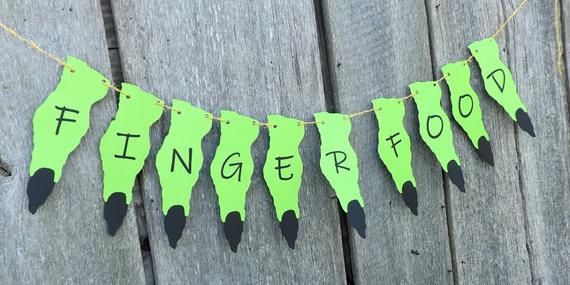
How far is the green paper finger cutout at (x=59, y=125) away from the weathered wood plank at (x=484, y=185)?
57 centimetres

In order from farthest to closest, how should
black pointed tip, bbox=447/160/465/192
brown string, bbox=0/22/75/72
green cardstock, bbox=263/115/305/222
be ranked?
black pointed tip, bbox=447/160/465/192, green cardstock, bbox=263/115/305/222, brown string, bbox=0/22/75/72

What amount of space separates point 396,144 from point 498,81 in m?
0.23

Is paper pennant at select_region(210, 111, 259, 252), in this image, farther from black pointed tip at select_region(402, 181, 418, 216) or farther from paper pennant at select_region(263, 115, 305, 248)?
black pointed tip at select_region(402, 181, 418, 216)

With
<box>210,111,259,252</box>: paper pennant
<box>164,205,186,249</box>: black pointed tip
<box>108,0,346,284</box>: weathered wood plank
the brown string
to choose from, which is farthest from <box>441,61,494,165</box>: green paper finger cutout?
the brown string

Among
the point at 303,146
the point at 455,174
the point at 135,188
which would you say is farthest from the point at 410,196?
the point at 135,188

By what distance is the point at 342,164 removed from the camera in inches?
34.5

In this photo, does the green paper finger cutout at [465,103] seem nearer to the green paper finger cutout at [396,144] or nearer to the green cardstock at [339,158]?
the green paper finger cutout at [396,144]

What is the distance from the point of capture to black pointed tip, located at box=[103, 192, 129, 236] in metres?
0.78

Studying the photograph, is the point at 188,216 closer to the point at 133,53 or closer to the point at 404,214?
the point at 133,53

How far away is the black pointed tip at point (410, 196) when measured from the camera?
36.8 inches

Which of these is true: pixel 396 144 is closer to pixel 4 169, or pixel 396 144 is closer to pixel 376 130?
pixel 376 130

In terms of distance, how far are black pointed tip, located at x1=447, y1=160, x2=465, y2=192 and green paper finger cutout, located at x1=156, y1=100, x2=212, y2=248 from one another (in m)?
0.42

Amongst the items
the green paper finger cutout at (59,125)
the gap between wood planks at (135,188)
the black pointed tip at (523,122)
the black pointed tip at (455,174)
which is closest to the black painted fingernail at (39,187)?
the green paper finger cutout at (59,125)

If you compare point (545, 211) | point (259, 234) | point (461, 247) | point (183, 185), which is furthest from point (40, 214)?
point (545, 211)
